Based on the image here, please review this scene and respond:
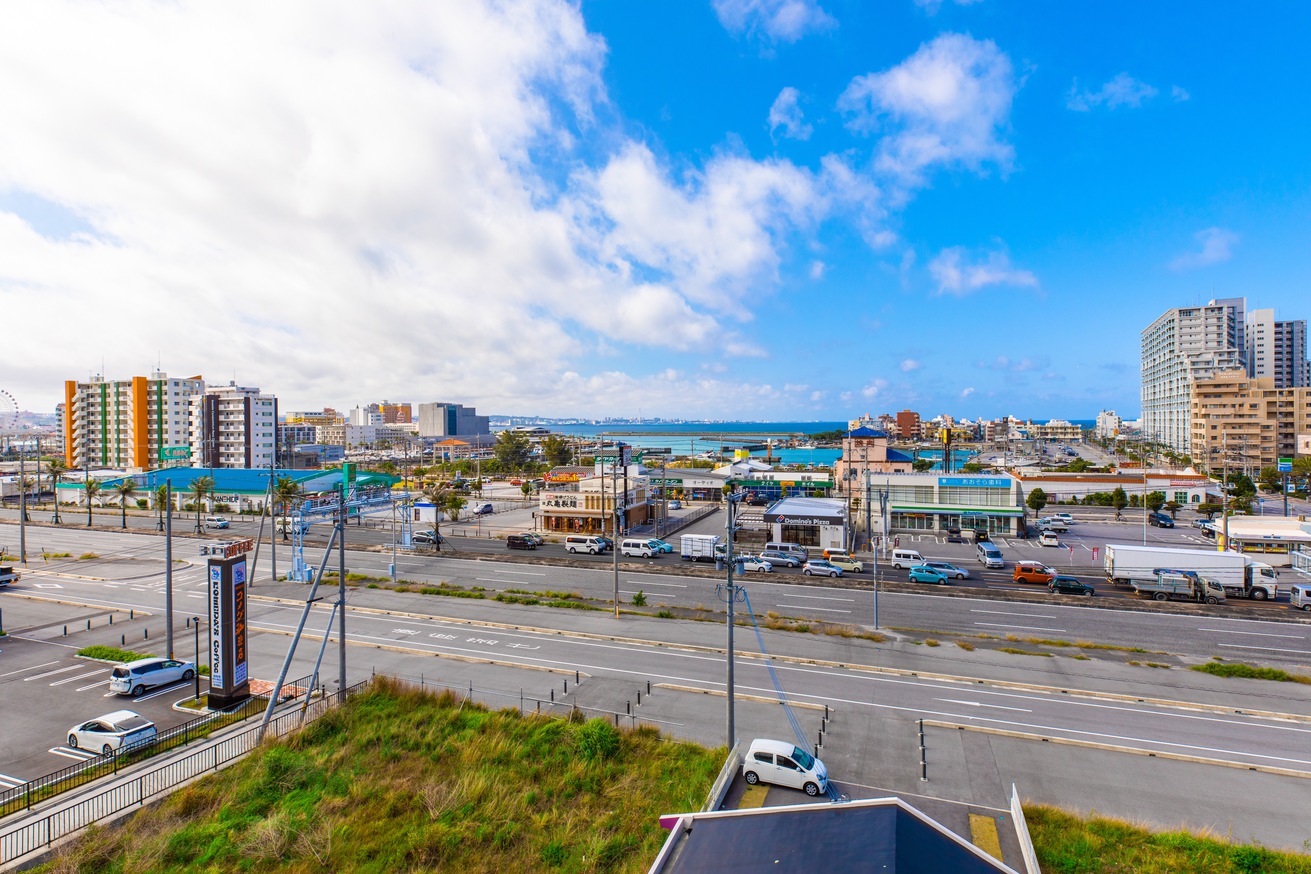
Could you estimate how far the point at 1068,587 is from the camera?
3269cm

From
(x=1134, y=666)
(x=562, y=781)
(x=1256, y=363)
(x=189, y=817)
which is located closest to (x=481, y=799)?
(x=562, y=781)

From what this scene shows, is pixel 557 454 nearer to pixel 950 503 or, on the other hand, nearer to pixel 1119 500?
pixel 950 503

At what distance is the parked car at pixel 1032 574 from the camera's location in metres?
35.1

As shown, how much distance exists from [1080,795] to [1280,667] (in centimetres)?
1578

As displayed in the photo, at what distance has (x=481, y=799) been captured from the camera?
13172 millimetres

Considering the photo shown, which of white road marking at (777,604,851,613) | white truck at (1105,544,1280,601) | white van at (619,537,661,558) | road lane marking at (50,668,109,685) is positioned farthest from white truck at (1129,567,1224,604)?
road lane marking at (50,668,109,685)

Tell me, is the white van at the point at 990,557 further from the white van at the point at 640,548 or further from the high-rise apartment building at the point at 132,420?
the high-rise apartment building at the point at 132,420

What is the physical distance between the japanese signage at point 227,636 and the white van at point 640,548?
89.0 feet

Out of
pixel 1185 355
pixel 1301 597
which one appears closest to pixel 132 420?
pixel 1301 597

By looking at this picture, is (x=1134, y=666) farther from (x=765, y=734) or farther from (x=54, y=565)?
(x=54, y=565)

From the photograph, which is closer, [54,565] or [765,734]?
[765,734]

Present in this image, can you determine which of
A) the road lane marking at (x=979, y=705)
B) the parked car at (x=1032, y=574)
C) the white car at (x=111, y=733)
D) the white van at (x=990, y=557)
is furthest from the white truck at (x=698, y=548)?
the white car at (x=111, y=733)

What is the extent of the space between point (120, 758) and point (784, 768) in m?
16.1

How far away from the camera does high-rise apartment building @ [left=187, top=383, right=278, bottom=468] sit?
91.9 metres
